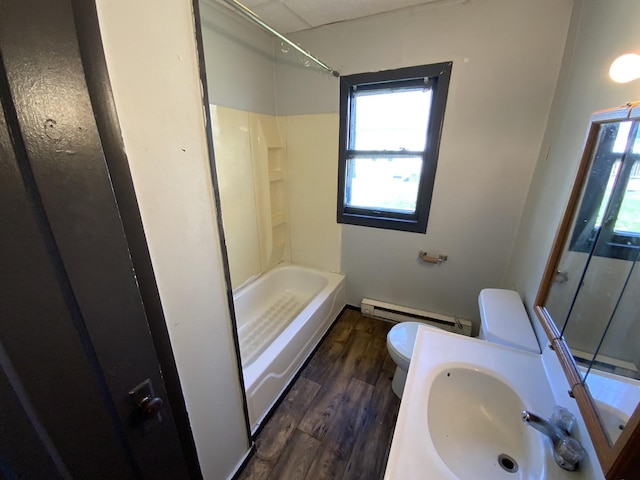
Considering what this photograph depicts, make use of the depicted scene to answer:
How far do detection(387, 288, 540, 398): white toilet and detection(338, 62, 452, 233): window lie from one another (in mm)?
768

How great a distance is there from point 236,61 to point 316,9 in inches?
25.3

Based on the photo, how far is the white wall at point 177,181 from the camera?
0.59 m

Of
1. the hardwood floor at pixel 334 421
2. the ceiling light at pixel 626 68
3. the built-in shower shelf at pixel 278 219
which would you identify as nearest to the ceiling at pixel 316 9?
the ceiling light at pixel 626 68

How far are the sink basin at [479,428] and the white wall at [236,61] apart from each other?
204 centimetres

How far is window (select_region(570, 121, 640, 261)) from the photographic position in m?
0.67

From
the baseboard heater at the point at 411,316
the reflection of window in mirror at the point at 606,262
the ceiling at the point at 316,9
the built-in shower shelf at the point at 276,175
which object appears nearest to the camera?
the reflection of window in mirror at the point at 606,262

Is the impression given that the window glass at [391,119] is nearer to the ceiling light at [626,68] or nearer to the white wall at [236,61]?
the white wall at [236,61]

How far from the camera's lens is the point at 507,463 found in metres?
0.81

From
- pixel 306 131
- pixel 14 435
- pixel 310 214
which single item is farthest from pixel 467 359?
pixel 306 131

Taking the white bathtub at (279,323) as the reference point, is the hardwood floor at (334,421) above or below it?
below

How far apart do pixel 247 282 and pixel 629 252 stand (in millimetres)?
2196

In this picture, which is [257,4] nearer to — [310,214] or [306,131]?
[306,131]

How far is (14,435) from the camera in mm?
370

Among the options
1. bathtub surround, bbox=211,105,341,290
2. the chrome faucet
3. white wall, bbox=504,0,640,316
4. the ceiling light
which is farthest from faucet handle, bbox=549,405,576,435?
bathtub surround, bbox=211,105,341,290
